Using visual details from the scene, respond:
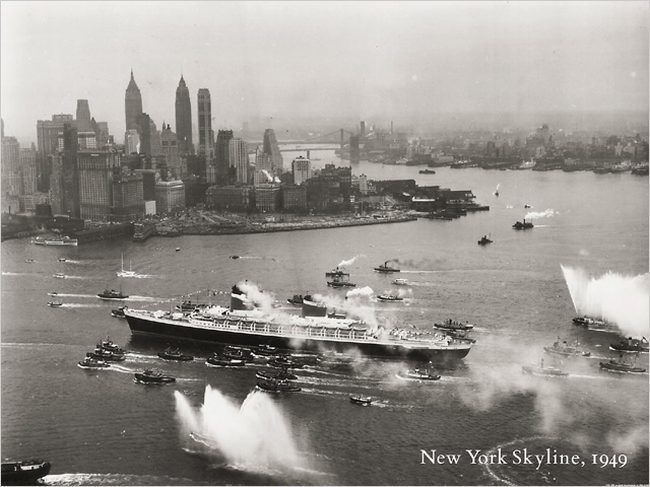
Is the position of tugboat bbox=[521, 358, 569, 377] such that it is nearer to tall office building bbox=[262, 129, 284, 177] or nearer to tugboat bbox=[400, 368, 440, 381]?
tugboat bbox=[400, 368, 440, 381]

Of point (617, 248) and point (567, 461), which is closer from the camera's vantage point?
point (567, 461)

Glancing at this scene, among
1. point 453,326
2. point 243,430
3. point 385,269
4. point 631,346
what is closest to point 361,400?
point 243,430

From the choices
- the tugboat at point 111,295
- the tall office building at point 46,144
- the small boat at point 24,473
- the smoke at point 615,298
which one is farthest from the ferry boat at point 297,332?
the tall office building at point 46,144

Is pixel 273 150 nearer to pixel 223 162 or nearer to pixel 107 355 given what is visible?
pixel 223 162

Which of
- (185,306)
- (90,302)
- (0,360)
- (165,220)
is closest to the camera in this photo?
(0,360)

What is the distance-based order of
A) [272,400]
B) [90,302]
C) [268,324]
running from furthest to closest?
1. [90,302]
2. [268,324]
3. [272,400]

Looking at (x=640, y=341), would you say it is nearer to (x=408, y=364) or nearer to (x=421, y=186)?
(x=408, y=364)

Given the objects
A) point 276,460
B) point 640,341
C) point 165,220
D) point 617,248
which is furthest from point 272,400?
point 165,220

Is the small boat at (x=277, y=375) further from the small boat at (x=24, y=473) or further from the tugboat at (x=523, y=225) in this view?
the tugboat at (x=523, y=225)
